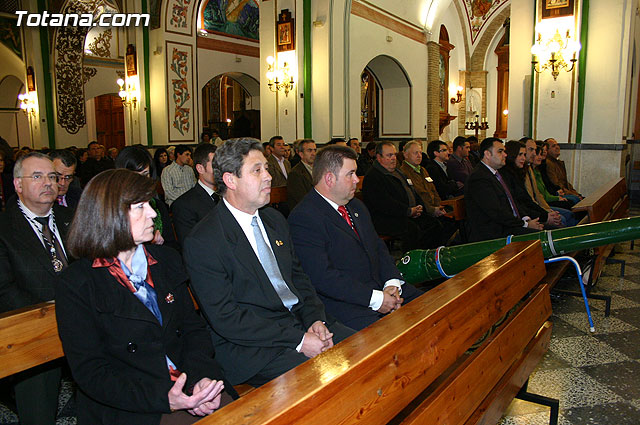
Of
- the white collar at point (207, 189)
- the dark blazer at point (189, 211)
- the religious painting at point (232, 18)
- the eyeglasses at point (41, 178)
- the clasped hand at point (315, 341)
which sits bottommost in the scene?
the clasped hand at point (315, 341)

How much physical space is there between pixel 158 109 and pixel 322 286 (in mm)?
10570

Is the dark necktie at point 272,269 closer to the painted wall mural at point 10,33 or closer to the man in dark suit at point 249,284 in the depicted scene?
the man in dark suit at point 249,284

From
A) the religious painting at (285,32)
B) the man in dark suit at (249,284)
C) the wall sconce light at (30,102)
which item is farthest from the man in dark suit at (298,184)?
the wall sconce light at (30,102)

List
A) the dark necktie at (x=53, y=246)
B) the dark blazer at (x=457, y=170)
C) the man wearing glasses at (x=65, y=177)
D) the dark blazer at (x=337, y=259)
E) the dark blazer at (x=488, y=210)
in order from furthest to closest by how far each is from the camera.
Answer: the dark blazer at (x=457, y=170) < the dark blazer at (x=488, y=210) < the man wearing glasses at (x=65, y=177) < the dark blazer at (x=337, y=259) < the dark necktie at (x=53, y=246)

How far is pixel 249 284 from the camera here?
211cm

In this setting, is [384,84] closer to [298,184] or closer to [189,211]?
[298,184]

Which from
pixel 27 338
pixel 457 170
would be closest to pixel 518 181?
pixel 457 170

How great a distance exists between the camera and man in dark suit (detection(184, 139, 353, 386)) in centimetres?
204

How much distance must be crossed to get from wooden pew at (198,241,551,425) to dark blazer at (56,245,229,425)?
2.04 feet

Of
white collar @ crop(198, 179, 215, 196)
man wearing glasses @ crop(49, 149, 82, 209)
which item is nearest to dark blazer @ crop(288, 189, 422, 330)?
white collar @ crop(198, 179, 215, 196)

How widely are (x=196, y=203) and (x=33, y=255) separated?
1329 mm

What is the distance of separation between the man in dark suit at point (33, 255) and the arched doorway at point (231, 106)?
14.7 meters

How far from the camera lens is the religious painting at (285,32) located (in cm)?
976

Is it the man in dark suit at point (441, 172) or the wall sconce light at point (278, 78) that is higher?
the wall sconce light at point (278, 78)
